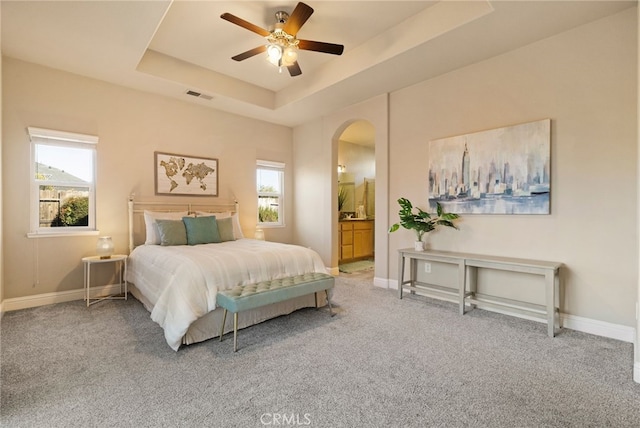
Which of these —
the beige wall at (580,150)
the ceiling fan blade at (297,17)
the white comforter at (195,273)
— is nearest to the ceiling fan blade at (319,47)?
the ceiling fan blade at (297,17)

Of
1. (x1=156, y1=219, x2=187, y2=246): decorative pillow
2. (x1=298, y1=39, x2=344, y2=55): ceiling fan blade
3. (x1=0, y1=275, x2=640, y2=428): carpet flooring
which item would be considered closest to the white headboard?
(x1=156, y1=219, x2=187, y2=246): decorative pillow

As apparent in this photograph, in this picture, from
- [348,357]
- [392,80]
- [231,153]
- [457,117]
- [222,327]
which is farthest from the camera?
[231,153]

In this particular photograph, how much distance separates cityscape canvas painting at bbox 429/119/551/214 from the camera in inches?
121

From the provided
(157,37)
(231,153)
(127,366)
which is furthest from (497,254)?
(157,37)

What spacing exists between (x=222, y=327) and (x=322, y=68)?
11.7 feet

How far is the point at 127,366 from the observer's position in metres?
2.20

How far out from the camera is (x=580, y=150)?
9.46ft

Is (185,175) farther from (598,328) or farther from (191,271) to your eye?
(598,328)

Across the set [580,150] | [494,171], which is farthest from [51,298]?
[580,150]

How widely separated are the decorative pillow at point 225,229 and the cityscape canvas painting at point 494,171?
9.34 feet

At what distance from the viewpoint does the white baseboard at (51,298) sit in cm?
343

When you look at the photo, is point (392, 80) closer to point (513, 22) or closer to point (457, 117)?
point (457, 117)

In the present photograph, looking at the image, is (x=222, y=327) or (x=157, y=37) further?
(x=157, y=37)

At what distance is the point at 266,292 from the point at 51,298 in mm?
2994
